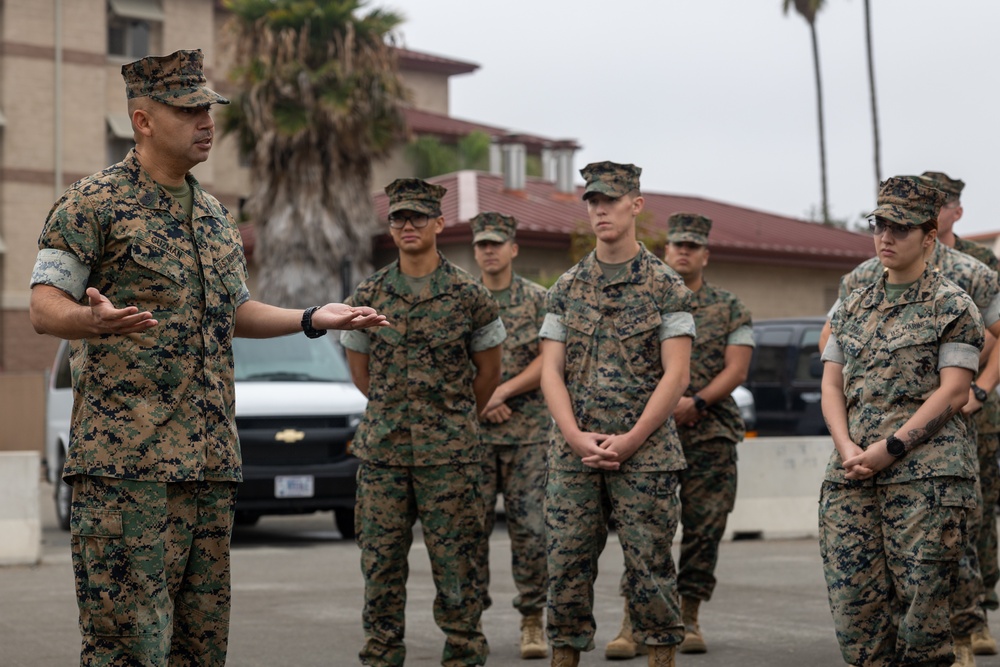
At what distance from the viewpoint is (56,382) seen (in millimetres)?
16844

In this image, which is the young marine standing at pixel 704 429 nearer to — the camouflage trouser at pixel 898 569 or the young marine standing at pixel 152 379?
the camouflage trouser at pixel 898 569

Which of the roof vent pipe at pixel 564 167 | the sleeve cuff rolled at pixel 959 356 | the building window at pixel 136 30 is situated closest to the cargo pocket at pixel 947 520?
the sleeve cuff rolled at pixel 959 356

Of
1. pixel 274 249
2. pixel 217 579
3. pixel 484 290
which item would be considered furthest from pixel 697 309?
pixel 274 249

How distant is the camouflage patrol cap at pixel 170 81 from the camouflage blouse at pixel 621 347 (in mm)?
2525

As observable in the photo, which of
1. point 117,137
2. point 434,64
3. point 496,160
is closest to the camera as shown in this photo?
point 496,160

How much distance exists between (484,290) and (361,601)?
351 centimetres

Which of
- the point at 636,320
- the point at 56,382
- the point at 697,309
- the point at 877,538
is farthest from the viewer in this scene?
the point at 56,382

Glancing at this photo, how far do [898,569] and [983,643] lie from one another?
7.27ft

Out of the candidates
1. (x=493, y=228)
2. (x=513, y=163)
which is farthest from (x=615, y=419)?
(x=513, y=163)

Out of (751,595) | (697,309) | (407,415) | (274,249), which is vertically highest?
(274,249)

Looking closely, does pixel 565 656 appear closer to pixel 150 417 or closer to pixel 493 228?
pixel 150 417

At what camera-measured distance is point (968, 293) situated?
7.58 m

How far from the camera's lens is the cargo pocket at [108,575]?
4969 millimetres

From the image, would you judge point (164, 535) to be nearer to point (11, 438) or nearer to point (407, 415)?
→ point (407, 415)
